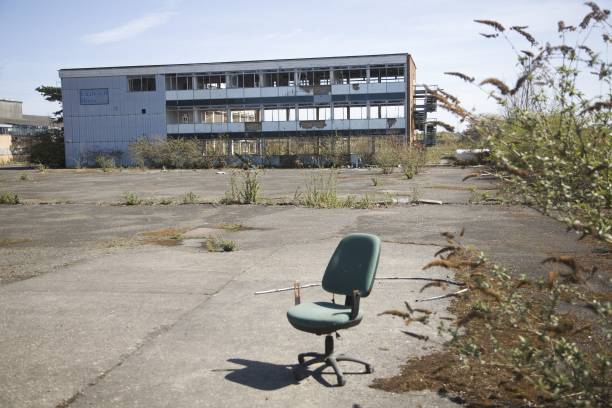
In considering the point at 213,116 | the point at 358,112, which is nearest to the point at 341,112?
the point at 358,112

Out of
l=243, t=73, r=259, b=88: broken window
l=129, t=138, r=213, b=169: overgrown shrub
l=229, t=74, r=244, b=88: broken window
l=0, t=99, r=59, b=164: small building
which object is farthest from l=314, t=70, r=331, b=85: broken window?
l=0, t=99, r=59, b=164: small building

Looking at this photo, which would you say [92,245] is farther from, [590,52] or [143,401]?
[590,52]

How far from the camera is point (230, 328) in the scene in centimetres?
593

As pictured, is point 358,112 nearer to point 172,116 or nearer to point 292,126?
point 292,126

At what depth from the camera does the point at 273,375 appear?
4723 millimetres

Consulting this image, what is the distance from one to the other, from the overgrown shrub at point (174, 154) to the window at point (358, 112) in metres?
13.7

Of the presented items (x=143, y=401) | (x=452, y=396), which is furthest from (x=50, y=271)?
(x=452, y=396)

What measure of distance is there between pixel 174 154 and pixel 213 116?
12398 mm

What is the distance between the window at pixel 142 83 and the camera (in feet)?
184

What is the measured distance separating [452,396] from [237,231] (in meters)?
8.72

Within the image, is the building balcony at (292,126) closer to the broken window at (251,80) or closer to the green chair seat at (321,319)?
the broken window at (251,80)

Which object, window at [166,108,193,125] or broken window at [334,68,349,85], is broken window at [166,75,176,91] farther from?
broken window at [334,68,349,85]

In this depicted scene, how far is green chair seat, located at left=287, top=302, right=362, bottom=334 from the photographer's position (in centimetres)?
452

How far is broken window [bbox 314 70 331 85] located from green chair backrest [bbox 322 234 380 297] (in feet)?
167
